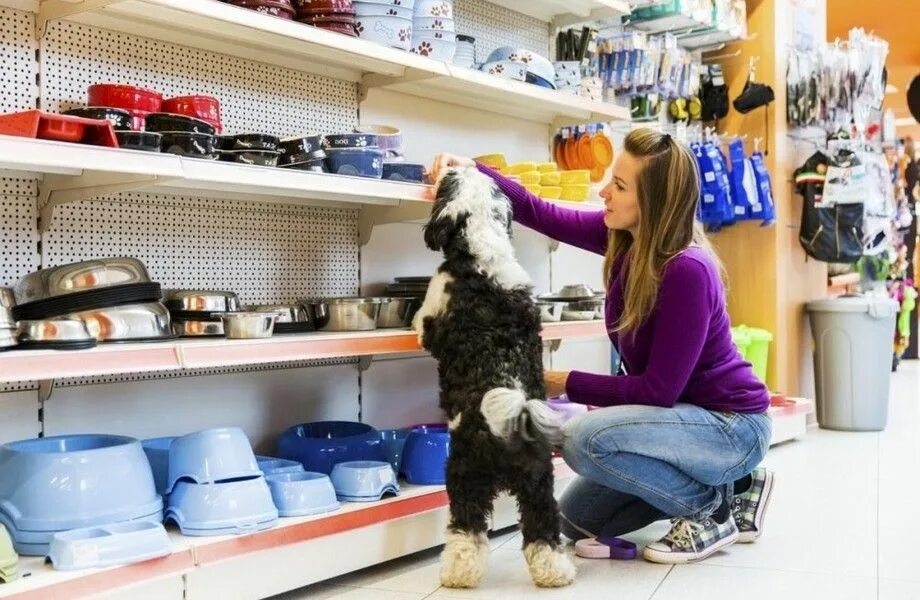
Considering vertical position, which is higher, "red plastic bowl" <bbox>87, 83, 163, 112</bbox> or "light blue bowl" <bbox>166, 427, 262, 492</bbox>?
"red plastic bowl" <bbox>87, 83, 163, 112</bbox>

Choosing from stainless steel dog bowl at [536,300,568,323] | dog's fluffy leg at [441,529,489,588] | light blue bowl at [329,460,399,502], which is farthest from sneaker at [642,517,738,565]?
stainless steel dog bowl at [536,300,568,323]

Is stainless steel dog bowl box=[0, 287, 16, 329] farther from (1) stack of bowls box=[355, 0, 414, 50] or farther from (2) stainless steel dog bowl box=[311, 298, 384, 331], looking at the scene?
(1) stack of bowls box=[355, 0, 414, 50]

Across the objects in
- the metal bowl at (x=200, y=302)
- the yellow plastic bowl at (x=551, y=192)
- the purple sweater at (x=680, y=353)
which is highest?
the yellow plastic bowl at (x=551, y=192)

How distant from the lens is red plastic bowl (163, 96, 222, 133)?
8.40ft

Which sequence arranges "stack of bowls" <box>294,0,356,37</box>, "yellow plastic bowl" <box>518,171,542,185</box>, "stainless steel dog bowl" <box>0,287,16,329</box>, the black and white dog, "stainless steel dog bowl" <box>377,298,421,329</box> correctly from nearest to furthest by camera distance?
"stainless steel dog bowl" <box>0,287,16,329</box> < the black and white dog < "stack of bowls" <box>294,0,356,37</box> < "stainless steel dog bowl" <box>377,298,421,329</box> < "yellow plastic bowl" <box>518,171,542,185</box>

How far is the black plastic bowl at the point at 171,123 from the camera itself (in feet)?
7.78

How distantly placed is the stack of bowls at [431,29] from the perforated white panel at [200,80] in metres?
0.38

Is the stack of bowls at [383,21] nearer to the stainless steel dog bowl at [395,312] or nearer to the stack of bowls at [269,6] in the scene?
the stack of bowls at [269,6]

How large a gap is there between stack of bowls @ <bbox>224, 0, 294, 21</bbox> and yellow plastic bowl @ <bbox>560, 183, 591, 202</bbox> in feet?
4.31

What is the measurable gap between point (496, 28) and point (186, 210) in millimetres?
1767

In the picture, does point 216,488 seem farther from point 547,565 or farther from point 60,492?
point 547,565

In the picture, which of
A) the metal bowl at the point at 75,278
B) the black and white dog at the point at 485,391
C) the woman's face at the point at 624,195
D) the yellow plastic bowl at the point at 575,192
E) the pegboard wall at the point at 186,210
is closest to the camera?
the metal bowl at the point at 75,278

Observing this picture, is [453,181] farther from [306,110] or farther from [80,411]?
[80,411]

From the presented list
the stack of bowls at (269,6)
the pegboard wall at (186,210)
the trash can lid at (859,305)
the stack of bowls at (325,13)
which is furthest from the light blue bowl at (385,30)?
the trash can lid at (859,305)
